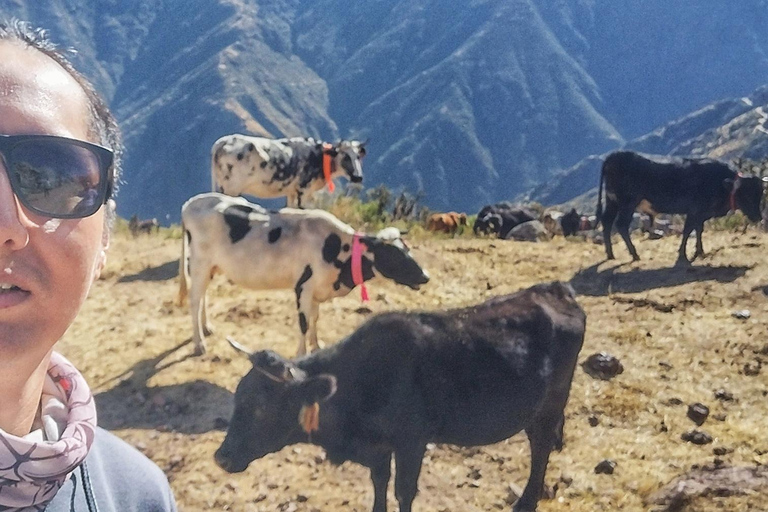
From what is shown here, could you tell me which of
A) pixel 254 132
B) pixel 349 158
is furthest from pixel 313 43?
pixel 349 158

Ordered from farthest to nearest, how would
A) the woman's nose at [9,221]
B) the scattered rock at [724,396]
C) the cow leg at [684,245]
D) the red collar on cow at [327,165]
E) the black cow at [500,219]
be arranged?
the black cow at [500,219]
the red collar on cow at [327,165]
the cow leg at [684,245]
the scattered rock at [724,396]
the woman's nose at [9,221]

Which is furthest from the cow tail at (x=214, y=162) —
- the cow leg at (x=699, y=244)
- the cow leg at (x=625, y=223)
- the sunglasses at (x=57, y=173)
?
the sunglasses at (x=57, y=173)

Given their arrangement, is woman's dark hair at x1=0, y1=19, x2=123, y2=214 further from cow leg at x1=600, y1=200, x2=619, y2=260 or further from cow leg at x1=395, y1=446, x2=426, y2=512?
cow leg at x1=600, y1=200, x2=619, y2=260

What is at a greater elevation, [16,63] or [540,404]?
[16,63]

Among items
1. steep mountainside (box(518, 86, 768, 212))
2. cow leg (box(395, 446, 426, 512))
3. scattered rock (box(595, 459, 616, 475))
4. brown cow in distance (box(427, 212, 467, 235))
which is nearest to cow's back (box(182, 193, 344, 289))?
cow leg (box(395, 446, 426, 512))

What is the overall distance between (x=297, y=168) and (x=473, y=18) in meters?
157

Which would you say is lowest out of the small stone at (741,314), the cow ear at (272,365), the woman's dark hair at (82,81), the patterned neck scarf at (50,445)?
the small stone at (741,314)

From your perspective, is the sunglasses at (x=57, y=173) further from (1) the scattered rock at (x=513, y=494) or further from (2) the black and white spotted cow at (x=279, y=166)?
(2) the black and white spotted cow at (x=279, y=166)

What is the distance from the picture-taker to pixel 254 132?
335ft

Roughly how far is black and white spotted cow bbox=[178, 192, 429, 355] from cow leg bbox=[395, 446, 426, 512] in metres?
2.50

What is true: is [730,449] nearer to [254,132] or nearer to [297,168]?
[297,168]

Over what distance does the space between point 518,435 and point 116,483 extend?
13.8 ft

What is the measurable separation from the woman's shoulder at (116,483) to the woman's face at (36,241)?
31 cm

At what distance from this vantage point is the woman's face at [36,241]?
117 centimetres
